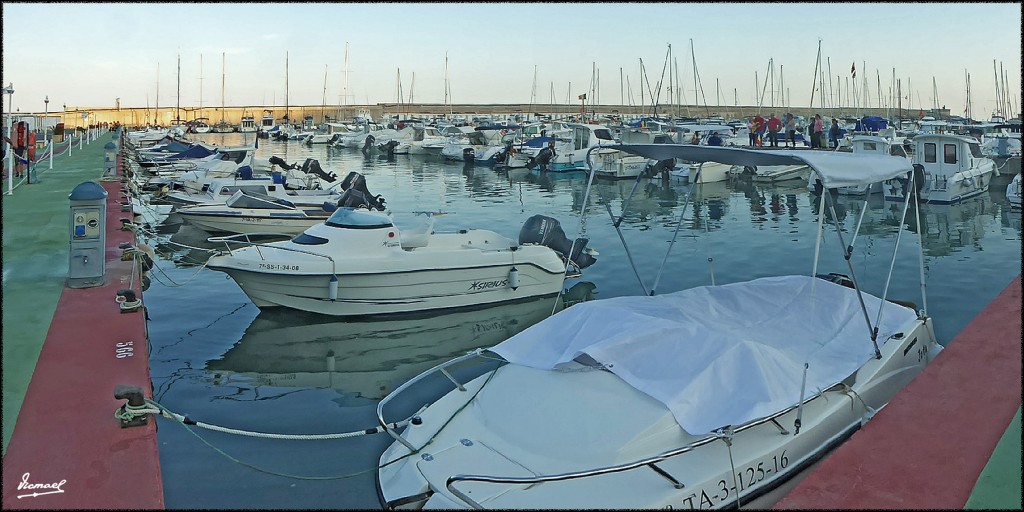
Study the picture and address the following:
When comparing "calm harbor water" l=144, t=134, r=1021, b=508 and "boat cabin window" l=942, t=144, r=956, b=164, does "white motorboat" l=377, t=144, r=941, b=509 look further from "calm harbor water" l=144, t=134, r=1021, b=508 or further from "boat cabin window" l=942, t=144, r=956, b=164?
"boat cabin window" l=942, t=144, r=956, b=164

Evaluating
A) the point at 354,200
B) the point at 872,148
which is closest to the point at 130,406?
the point at 354,200

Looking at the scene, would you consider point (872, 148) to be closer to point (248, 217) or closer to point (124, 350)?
point (248, 217)

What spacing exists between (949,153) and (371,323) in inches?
942

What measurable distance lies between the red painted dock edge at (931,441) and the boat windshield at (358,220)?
8752 mm

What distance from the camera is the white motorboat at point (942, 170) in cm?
2752

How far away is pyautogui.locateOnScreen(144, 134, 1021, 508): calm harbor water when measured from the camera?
25.3ft

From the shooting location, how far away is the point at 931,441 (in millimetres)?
5406

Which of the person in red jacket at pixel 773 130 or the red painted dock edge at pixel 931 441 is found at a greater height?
the person in red jacket at pixel 773 130

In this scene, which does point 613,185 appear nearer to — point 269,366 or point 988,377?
point 269,366

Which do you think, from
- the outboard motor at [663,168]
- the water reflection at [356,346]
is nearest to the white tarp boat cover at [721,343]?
the water reflection at [356,346]

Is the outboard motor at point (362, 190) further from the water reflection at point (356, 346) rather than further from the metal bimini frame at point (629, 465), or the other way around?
the metal bimini frame at point (629, 465)

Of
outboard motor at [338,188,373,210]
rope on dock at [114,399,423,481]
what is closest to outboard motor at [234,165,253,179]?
outboard motor at [338,188,373,210]

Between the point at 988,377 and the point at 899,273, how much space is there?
10963mm

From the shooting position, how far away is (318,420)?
918cm
